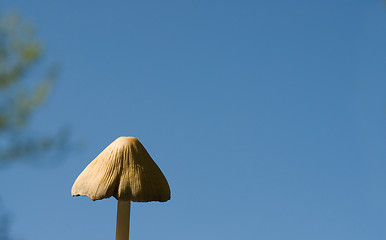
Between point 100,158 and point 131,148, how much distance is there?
4.7 inches

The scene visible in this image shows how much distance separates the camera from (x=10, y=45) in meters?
5.97

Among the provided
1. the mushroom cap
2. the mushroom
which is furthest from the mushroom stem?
the mushroom cap

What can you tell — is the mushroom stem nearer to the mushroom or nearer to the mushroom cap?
the mushroom

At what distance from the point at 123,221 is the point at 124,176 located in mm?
184

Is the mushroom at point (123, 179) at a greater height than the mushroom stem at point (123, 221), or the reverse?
the mushroom at point (123, 179)

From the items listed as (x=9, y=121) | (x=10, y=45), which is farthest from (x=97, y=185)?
(x=10, y=45)

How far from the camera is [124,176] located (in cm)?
168

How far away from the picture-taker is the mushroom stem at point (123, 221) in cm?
175

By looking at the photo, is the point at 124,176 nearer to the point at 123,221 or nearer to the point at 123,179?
the point at 123,179

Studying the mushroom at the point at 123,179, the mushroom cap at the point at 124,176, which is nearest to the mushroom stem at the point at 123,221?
the mushroom at the point at 123,179

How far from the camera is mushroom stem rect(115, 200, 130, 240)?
68.7 inches

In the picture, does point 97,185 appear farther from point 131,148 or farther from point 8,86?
point 8,86

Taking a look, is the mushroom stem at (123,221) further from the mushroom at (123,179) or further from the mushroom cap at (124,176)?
the mushroom cap at (124,176)

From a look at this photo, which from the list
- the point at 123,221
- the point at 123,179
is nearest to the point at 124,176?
the point at 123,179
